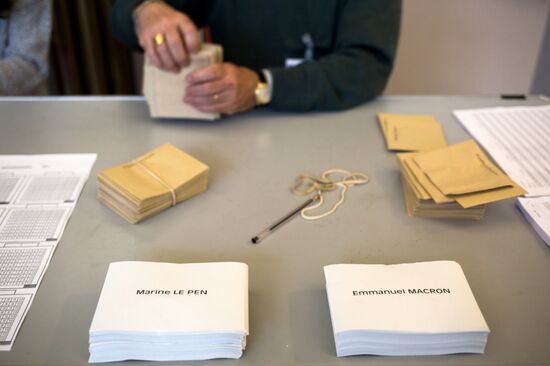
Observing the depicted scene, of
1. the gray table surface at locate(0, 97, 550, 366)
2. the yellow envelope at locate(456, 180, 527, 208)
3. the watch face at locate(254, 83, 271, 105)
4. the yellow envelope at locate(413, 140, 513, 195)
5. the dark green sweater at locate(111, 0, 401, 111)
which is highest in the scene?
the dark green sweater at locate(111, 0, 401, 111)

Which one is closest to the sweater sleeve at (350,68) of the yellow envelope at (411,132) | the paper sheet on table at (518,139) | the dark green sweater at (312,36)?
the dark green sweater at (312,36)

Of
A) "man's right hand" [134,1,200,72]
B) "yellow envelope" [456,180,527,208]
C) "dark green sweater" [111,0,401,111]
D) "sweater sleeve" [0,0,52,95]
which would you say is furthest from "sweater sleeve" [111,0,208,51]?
"yellow envelope" [456,180,527,208]

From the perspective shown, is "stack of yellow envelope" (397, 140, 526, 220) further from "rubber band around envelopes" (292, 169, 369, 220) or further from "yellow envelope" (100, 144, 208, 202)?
"yellow envelope" (100, 144, 208, 202)

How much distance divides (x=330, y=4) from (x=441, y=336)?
1.00m

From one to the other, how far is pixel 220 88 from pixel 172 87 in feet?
0.37

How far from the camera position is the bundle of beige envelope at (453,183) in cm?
82

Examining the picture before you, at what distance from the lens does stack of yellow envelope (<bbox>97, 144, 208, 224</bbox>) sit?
82cm

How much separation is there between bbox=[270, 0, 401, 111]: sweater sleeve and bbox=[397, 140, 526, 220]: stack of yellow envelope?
35cm

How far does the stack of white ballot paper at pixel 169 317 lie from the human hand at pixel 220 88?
55cm

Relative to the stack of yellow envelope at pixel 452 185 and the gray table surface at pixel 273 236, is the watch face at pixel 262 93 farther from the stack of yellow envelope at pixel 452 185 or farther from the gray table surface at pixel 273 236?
the stack of yellow envelope at pixel 452 185

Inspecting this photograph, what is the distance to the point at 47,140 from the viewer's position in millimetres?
1071

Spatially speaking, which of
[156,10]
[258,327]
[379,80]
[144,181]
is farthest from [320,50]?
[258,327]

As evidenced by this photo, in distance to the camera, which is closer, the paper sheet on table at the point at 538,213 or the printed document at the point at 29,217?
the printed document at the point at 29,217

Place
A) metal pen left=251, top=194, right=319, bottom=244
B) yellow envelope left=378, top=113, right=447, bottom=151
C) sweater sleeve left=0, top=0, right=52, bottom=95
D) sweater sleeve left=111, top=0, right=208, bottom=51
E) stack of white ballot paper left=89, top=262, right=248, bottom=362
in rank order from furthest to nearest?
1. sweater sleeve left=0, top=0, right=52, bottom=95
2. sweater sleeve left=111, top=0, right=208, bottom=51
3. yellow envelope left=378, top=113, right=447, bottom=151
4. metal pen left=251, top=194, right=319, bottom=244
5. stack of white ballot paper left=89, top=262, right=248, bottom=362
